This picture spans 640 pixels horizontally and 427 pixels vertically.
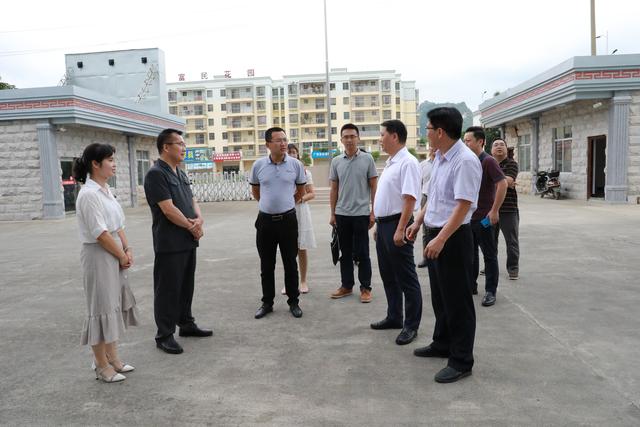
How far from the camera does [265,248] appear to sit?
4492mm

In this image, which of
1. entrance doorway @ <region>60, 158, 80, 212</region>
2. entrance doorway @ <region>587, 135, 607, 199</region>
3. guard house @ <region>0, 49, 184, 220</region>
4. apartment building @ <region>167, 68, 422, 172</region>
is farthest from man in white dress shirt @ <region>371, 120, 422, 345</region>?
apartment building @ <region>167, 68, 422, 172</region>

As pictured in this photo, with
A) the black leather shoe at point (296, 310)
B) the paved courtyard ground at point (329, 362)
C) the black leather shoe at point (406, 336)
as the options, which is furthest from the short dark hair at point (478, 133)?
the black leather shoe at point (296, 310)

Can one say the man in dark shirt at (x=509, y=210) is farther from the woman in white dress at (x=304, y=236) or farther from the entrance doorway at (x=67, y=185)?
the entrance doorway at (x=67, y=185)

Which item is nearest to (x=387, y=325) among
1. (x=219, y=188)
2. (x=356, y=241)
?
(x=356, y=241)

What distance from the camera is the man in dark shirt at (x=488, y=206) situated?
457cm

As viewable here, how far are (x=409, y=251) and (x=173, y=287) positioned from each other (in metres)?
1.82

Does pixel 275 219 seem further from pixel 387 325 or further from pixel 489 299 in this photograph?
pixel 489 299

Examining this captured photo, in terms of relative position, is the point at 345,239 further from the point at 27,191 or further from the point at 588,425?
the point at 27,191

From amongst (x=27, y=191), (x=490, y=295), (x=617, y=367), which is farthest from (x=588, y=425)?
(x=27, y=191)

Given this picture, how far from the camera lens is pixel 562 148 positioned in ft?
54.5

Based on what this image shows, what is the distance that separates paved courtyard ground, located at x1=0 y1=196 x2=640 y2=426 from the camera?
2660mm

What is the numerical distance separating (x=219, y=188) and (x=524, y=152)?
1332 centimetres

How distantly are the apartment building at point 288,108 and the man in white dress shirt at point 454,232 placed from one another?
2365 inches

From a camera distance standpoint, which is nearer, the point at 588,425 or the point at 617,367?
the point at 588,425
